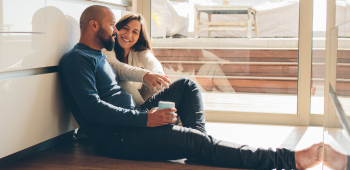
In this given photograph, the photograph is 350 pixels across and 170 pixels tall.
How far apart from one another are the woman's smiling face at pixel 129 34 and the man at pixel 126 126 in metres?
0.44

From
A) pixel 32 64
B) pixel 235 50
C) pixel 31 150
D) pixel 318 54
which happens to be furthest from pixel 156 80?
pixel 318 54

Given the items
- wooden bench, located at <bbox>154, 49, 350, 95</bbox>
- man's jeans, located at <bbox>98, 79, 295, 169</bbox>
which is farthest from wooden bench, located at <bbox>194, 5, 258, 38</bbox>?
man's jeans, located at <bbox>98, 79, 295, 169</bbox>

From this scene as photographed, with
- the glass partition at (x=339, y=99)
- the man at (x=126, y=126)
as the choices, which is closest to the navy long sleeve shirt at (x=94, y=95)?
the man at (x=126, y=126)

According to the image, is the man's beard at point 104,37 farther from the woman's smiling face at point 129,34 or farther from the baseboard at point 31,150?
the baseboard at point 31,150

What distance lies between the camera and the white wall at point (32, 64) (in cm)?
163

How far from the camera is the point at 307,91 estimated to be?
9.94ft

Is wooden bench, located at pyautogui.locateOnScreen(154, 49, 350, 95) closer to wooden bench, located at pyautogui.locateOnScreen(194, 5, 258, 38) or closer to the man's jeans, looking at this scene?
wooden bench, located at pyautogui.locateOnScreen(194, 5, 258, 38)

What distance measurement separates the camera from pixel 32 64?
5.95ft

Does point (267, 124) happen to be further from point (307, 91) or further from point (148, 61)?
point (148, 61)

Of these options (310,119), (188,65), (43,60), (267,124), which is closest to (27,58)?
(43,60)

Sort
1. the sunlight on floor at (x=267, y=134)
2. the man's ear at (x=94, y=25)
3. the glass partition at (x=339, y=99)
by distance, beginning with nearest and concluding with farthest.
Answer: the glass partition at (x=339, y=99)
the man's ear at (x=94, y=25)
the sunlight on floor at (x=267, y=134)

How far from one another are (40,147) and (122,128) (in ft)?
2.14

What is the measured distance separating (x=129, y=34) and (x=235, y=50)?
1.12 metres

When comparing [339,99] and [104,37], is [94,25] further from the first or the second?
[339,99]
